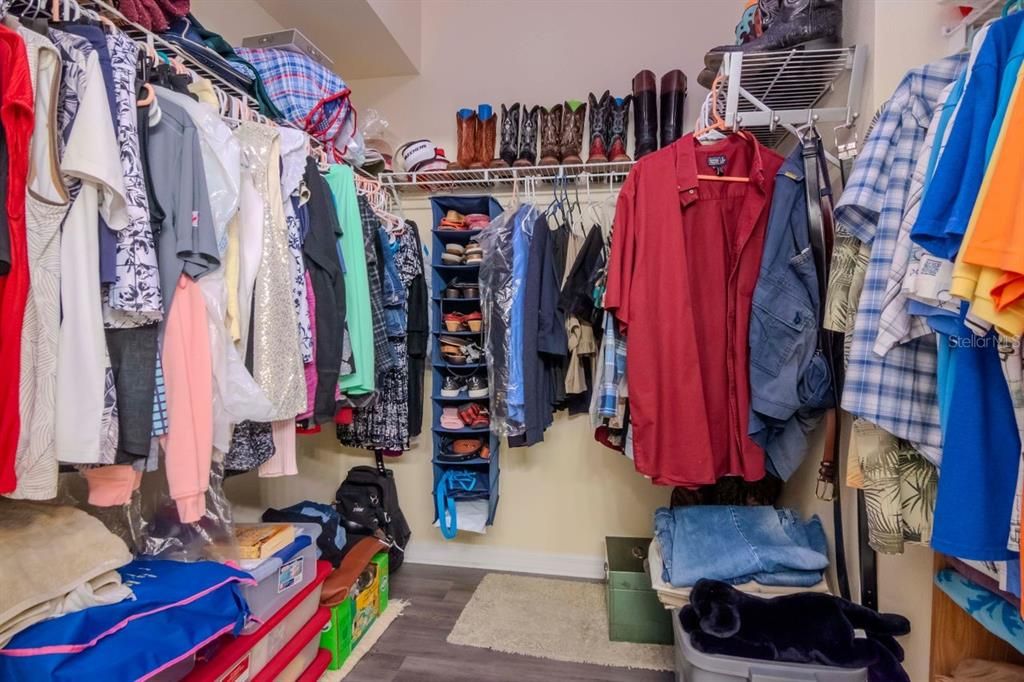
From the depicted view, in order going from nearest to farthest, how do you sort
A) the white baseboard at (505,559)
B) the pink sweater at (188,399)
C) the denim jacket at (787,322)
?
1. the pink sweater at (188,399)
2. the denim jacket at (787,322)
3. the white baseboard at (505,559)

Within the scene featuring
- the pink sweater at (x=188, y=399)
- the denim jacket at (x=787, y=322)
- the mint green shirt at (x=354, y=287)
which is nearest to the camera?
the pink sweater at (x=188, y=399)

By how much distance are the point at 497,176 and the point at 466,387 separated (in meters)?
0.96

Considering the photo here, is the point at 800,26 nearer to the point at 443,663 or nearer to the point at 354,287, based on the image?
the point at 354,287

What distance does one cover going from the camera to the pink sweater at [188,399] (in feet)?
3.16

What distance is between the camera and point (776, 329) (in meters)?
1.24

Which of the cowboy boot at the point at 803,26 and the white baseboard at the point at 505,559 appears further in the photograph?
the white baseboard at the point at 505,559

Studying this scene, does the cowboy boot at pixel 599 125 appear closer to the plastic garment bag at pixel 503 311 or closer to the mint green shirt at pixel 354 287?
the plastic garment bag at pixel 503 311

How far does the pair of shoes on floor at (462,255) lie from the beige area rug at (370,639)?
4.68ft

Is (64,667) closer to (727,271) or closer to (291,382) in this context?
A: (291,382)

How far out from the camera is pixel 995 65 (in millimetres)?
687

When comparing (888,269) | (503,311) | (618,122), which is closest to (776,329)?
(888,269)

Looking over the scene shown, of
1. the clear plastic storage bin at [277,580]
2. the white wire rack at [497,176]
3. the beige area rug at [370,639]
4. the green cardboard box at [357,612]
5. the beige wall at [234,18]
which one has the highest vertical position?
the beige wall at [234,18]

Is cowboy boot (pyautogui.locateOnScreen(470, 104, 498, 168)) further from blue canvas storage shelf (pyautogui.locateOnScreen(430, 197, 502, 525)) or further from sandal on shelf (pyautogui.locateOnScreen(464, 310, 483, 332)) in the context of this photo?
sandal on shelf (pyautogui.locateOnScreen(464, 310, 483, 332))

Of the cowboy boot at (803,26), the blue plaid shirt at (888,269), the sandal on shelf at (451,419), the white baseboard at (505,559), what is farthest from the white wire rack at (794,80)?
the white baseboard at (505,559)
